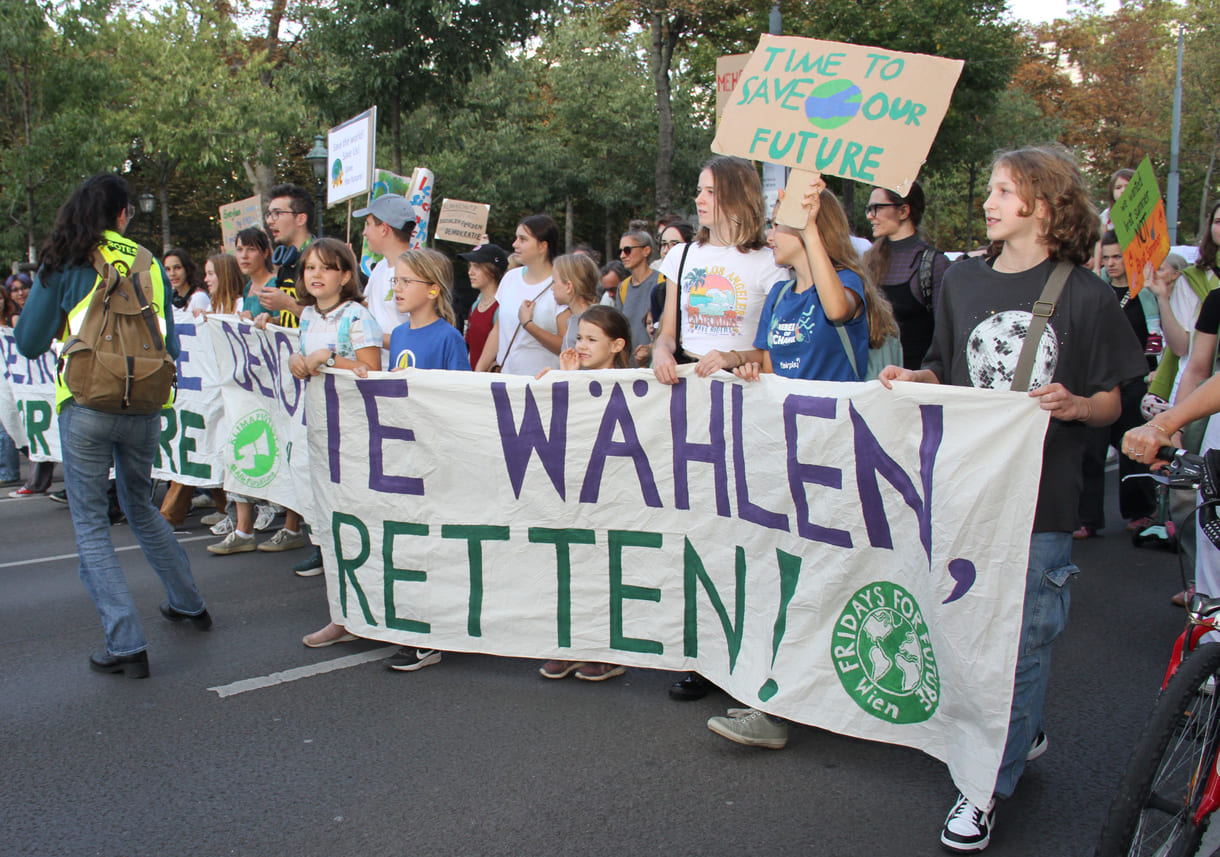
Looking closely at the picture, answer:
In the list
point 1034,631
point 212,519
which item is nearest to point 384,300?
point 212,519

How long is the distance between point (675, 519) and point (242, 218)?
851cm

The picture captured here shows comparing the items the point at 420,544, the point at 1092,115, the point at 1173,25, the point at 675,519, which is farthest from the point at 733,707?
the point at 1173,25

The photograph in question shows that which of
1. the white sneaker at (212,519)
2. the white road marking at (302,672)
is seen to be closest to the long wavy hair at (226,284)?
the white sneaker at (212,519)

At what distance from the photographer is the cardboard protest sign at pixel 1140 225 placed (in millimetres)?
5465

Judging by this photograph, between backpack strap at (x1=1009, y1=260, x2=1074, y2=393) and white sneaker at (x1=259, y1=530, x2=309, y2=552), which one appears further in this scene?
white sneaker at (x1=259, y1=530, x2=309, y2=552)

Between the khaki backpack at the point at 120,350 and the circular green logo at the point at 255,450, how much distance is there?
1.87m

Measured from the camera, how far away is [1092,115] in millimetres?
47281

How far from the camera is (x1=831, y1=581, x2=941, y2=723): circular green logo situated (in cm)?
313

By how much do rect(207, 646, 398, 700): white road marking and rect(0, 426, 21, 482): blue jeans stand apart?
21.3 feet

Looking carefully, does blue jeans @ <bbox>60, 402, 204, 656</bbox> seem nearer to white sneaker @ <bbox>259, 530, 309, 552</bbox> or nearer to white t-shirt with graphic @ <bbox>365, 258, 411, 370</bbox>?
white t-shirt with graphic @ <bbox>365, 258, 411, 370</bbox>

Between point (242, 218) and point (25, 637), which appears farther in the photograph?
point (242, 218)

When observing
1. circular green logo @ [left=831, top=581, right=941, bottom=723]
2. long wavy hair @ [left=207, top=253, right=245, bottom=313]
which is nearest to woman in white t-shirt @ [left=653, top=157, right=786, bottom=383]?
circular green logo @ [left=831, top=581, right=941, bottom=723]

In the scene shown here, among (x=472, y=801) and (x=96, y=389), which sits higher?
(x=96, y=389)

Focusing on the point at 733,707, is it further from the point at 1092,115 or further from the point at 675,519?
the point at 1092,115
